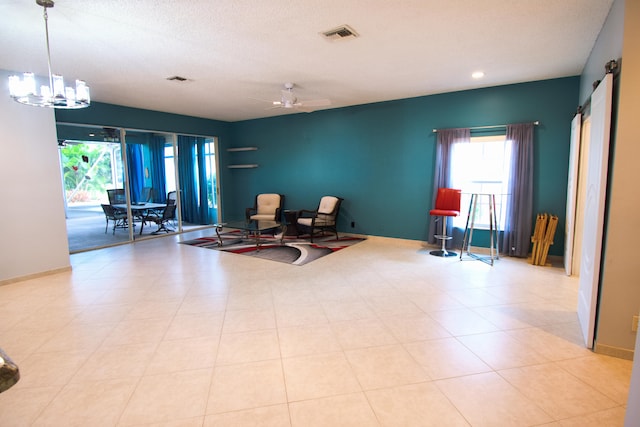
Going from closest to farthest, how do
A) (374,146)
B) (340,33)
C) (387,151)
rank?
(340,33)
(387,151)
(374,146)

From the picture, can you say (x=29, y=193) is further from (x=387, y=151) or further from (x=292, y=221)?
(x=387, y=151)

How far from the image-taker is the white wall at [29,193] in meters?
3.95

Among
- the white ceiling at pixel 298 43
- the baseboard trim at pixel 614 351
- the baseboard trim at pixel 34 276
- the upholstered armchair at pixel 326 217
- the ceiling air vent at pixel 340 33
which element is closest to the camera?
the baseboard trim at pixel 614 351

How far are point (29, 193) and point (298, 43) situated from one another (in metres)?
3.94

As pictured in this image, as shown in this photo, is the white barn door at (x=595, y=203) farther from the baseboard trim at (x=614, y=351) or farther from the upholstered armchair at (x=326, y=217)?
the upholstered armchair at (x=326, y=217)

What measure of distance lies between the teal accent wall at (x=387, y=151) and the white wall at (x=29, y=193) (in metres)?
4.10

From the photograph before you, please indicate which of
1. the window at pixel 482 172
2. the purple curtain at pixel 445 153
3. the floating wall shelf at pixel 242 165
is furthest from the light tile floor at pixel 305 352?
the floating wall shelf at pixel 242 165

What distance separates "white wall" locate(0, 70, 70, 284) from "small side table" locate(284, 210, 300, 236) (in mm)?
3645

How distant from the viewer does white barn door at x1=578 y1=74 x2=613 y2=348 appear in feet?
7.46

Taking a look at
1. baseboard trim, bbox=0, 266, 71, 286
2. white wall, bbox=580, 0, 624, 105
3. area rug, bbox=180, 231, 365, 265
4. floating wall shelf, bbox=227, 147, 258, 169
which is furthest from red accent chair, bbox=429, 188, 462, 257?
baseboard trim, bbox=0, 266, 71, 286

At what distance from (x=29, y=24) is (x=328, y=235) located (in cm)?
524

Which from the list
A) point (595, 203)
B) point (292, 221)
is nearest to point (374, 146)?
point (292, 221)

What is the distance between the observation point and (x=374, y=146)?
6113mm

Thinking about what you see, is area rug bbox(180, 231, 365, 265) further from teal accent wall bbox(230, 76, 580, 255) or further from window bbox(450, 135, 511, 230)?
window bbox(450, 135, 511, 230)
